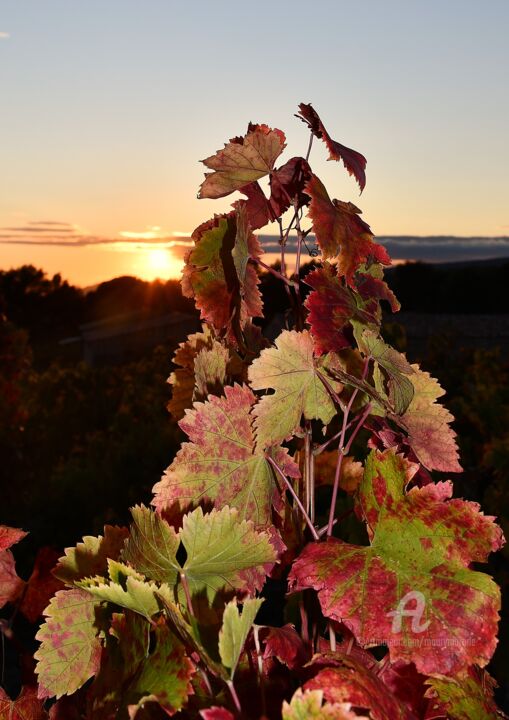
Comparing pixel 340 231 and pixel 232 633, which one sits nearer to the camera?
pixel 232 633

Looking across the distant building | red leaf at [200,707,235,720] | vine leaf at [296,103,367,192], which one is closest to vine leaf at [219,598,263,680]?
red leaf at [200,707,235,720]

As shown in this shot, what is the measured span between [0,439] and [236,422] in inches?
332

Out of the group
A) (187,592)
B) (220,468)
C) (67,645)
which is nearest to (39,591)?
(67,645)

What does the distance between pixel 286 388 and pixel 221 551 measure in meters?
0.27

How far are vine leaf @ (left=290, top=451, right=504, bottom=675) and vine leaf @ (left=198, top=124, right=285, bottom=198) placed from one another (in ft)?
1.81

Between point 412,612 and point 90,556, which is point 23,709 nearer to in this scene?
point 90,556

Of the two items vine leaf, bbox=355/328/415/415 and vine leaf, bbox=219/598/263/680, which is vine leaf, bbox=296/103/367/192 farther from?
vine leaf, bbox=219/598/263/680

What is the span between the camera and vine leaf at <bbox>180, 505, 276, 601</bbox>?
1.11 meters

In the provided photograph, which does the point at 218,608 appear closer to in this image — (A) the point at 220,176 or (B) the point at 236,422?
(B) the point at 236,422

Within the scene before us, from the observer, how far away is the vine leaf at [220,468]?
50.6 inches

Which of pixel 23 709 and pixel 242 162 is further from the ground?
pixel 242 162

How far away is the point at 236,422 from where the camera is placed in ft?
4.26

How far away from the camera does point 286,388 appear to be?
126cm

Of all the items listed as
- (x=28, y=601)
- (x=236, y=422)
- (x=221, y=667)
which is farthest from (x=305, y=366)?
(x=28, y=601)
